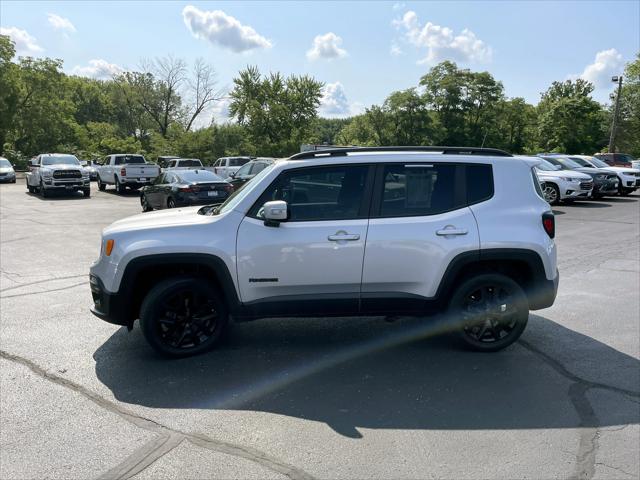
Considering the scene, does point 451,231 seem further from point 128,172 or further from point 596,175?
point 128,172

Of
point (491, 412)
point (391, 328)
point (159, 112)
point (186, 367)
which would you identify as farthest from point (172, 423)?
point (159, 112)

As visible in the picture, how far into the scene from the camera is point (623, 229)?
13.0 meters

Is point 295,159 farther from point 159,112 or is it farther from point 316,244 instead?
point 159,112

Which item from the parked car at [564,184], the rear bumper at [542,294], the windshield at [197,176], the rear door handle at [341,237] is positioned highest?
the parked car at [564,184]

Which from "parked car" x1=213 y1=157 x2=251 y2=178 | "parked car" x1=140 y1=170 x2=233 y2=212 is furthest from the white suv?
"parked car" x1=213 y1=157 x2=251 y2=178

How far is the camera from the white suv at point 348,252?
4535 millimetres

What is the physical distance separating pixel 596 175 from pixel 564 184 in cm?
333

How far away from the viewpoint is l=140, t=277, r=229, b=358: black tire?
4574 millimetres

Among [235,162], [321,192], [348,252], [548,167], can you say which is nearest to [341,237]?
[348,252]

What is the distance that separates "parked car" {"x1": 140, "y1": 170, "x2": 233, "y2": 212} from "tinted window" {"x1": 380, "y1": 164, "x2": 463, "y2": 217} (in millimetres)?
10524

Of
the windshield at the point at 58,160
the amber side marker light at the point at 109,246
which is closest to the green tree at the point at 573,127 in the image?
the windshield at the point at 58,160

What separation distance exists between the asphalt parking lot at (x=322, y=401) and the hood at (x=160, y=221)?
1.17 meters

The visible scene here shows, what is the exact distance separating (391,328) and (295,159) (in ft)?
6.84

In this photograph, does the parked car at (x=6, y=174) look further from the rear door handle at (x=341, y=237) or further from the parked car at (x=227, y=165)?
the rear door handle at (x=341, y=237)
